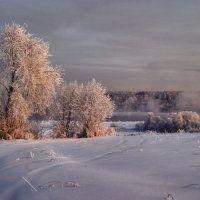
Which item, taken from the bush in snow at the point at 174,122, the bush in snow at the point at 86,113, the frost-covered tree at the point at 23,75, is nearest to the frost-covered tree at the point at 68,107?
→ the bush in snow at the point at 86,113

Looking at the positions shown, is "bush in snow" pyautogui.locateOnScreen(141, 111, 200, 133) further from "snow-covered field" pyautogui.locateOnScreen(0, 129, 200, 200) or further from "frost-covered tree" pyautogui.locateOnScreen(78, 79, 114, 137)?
"snow-covered field" pyautogui.locateOnScreen(0, 129, 200, 200)

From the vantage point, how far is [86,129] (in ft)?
73.0

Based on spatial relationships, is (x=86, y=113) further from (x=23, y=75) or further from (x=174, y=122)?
(x=174, y=122)

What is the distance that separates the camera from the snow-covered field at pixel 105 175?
5.50 m

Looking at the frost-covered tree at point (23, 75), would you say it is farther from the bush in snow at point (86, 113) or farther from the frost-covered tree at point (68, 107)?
the frost-covered tree at point (68, 107)

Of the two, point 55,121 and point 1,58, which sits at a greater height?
point 1,58

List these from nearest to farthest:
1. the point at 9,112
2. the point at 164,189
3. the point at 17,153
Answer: the point at 164,189 < the point at 17,153 < the point at 9,112

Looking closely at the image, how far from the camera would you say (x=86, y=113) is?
23.7 m

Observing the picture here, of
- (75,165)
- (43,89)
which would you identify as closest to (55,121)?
(43,89)

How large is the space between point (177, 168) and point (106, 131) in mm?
15597

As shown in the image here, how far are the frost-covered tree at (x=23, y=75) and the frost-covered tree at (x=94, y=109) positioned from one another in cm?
322

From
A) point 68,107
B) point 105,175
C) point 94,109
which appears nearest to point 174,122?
point 68,107

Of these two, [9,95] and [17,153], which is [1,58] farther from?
[17,153]

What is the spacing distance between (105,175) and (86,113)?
17.3m
